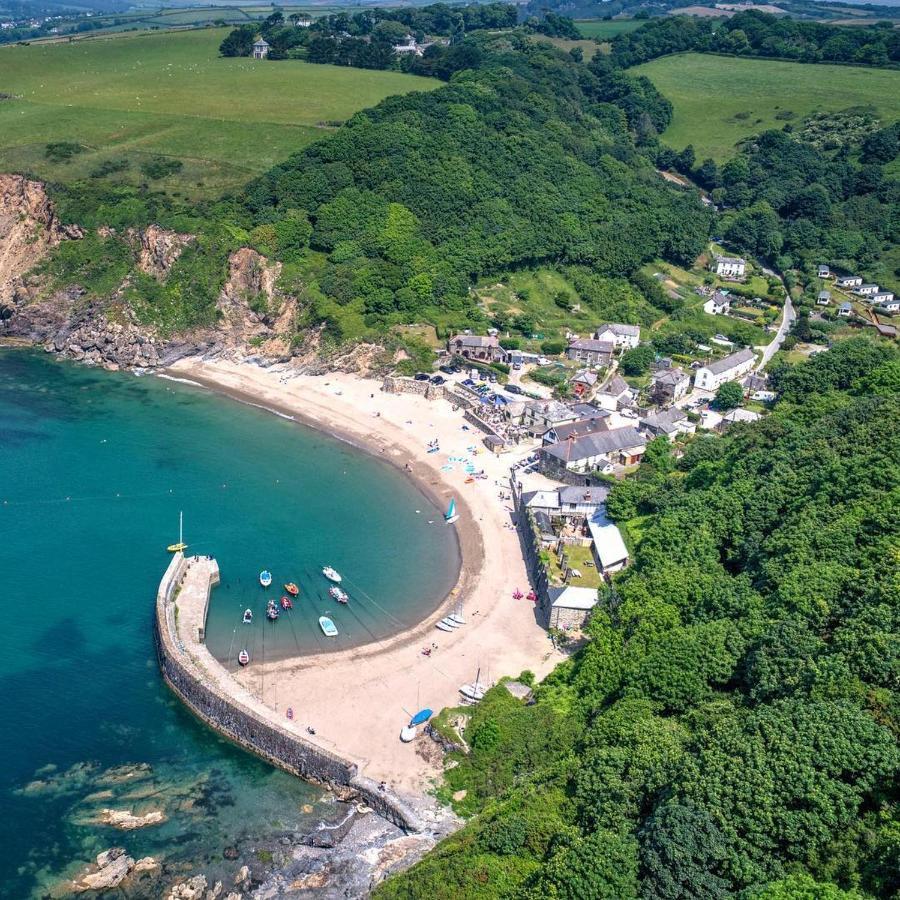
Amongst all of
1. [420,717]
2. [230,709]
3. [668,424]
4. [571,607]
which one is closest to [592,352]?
[668,424]

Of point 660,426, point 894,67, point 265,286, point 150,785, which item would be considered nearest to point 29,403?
point 265,286

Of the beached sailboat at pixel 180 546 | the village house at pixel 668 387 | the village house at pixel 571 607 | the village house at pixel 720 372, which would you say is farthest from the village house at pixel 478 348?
the village house at pixel 571 607

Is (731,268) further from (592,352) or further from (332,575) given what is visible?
(332,575)

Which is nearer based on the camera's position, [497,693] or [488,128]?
[497,693]

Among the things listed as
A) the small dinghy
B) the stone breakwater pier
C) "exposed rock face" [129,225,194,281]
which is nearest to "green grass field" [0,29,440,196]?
"exposed rock face" [129,225,194,281]

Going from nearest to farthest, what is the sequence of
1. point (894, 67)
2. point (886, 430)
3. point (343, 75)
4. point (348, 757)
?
1. point (348, 757)
2. point (886, 430)
3. point (343, 75)
4. point (894, 67)

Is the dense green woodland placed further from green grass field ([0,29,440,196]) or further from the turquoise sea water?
green grass field ([0,29,440,196])

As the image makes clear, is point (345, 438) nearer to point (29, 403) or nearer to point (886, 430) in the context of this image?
point (29, 403)
